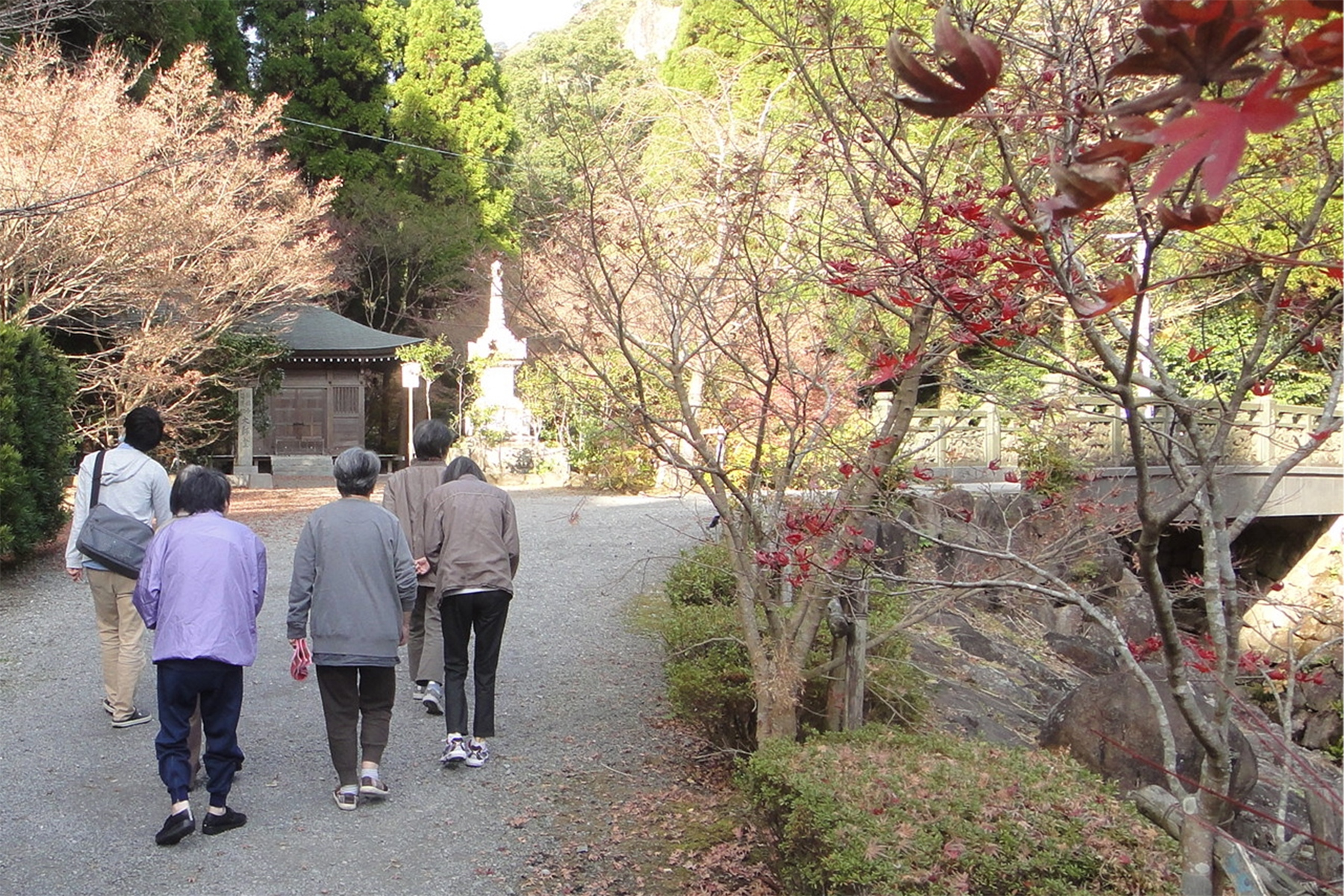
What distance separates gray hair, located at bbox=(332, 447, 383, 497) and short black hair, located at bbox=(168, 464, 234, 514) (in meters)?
0.46

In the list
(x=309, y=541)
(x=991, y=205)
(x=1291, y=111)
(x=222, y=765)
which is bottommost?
(x=222, y=765)

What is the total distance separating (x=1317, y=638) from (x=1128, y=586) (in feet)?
7.24

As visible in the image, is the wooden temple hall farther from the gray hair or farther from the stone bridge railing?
the gray hair

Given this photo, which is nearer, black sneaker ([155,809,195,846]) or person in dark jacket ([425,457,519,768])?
black sneaker ([155,809,195,846])

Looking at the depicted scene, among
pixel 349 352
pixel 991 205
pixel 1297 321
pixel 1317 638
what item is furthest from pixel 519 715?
pixel 349 352

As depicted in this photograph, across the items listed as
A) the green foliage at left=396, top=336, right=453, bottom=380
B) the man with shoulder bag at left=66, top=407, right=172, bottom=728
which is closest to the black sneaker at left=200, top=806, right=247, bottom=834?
the man with shoulder bag at left=66, top=407, right=172, bottom=728

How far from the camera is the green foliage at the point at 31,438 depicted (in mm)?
9078

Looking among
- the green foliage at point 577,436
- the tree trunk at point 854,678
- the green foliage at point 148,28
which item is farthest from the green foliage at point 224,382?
the tree trunk at point 854,678

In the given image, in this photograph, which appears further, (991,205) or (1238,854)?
(991,205)

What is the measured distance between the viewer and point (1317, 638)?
40.8 feet

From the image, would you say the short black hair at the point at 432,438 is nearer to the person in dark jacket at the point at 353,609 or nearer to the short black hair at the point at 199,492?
the person in dark jacket at the point at 353,609

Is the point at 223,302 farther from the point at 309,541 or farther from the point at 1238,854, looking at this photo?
the point at 1238,854

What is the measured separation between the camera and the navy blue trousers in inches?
163

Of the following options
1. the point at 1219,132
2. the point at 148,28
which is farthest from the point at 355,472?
the point at 148,28
